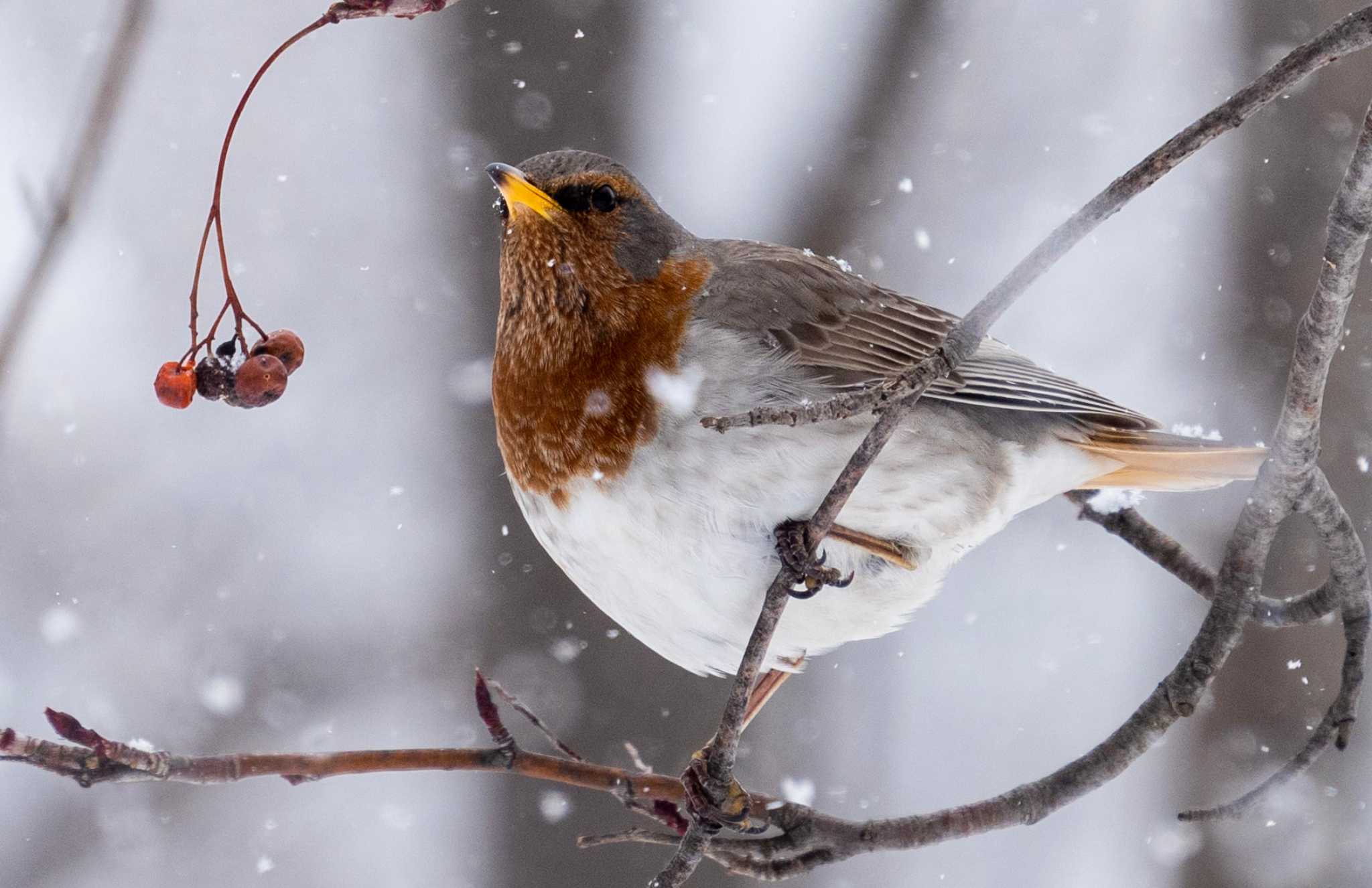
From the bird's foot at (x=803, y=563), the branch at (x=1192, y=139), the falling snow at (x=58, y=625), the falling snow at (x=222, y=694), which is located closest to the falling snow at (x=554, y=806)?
the falling snow at (x=222, y=694)

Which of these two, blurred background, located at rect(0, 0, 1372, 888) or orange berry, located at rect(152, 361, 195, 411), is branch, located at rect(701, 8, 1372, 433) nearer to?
orange berry, located at rect(152, 361, 195, 411)

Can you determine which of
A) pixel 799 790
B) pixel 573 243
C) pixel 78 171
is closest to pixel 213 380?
pixel 78 171

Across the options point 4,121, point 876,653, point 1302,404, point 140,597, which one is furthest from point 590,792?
point 4,121

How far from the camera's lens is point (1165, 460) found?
129 inches

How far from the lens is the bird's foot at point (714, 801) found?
245cm

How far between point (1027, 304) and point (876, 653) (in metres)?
1.88

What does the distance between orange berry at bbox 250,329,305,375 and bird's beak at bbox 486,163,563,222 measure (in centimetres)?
57

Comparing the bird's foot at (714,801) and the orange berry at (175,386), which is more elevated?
the orange berry at (175,386)

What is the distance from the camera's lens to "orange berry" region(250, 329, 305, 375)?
2.43m

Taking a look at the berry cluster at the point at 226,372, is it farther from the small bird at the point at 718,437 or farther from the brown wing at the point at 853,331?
the brown wing at the point at 853,331

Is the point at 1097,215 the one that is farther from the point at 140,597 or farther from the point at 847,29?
the point at 140,597

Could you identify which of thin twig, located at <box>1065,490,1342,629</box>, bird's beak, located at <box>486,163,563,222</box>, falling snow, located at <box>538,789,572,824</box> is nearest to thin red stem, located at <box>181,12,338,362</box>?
bird's beak, located at <box>486,163,563,222</box>

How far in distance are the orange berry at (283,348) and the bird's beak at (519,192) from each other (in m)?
0.57

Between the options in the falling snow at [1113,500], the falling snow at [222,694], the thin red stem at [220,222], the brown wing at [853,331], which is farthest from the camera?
the falling snow at [222,694]
